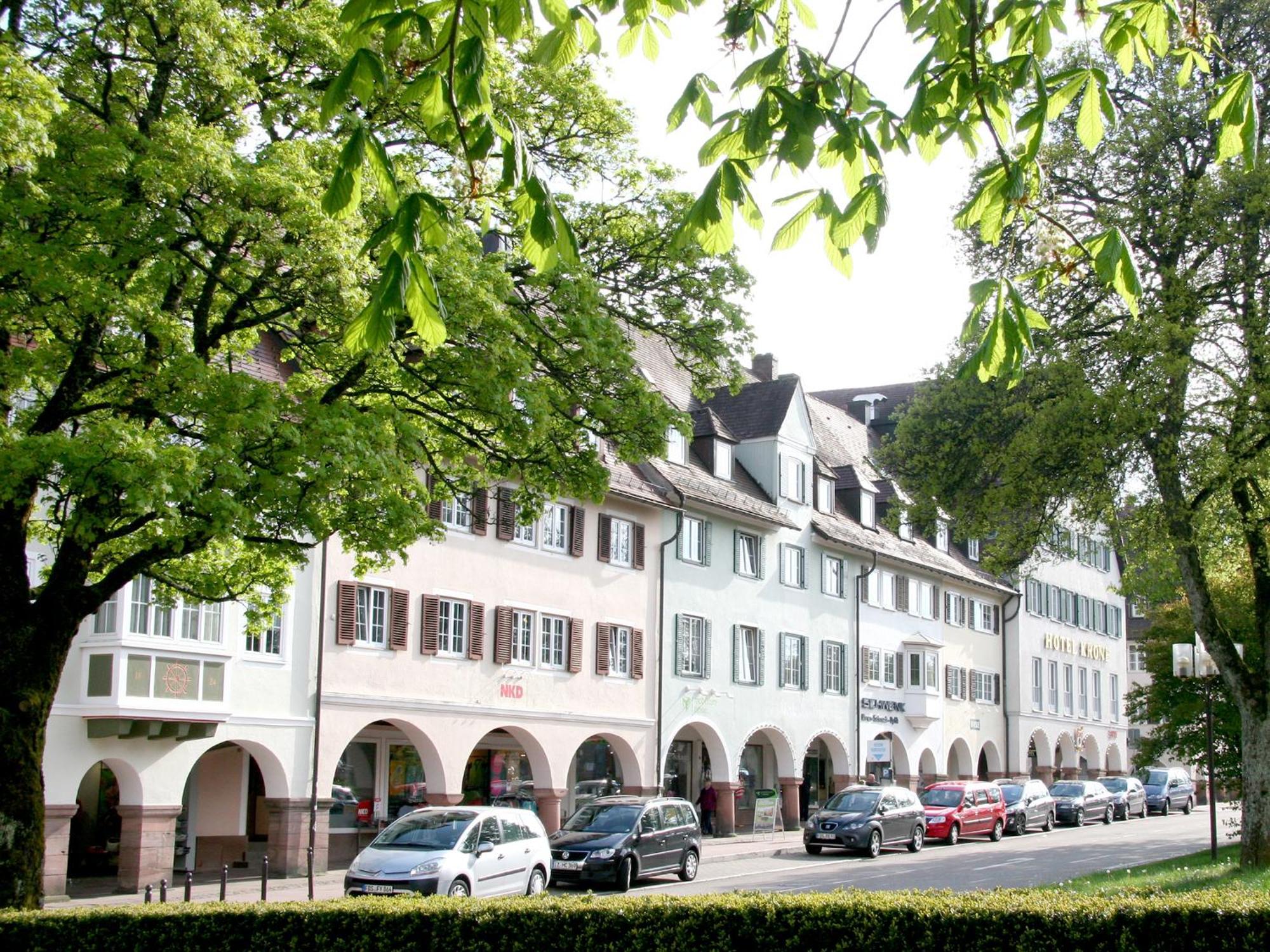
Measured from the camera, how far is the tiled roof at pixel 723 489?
39.4m

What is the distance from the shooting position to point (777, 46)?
680 centimetres

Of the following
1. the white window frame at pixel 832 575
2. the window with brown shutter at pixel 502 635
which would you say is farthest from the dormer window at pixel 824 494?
the window with brown shutter at pixel 502 635

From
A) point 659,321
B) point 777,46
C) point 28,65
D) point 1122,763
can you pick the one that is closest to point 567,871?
point 659,321

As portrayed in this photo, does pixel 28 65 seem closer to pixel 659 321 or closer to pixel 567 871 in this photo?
pixel 659 321

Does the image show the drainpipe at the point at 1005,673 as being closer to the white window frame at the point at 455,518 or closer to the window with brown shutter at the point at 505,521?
the window with brown shutter at the point at 505,521

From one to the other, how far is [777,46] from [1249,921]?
6249 millimetres

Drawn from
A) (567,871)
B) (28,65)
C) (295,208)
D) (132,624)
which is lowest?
(567,871)

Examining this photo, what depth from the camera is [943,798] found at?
42000 mm

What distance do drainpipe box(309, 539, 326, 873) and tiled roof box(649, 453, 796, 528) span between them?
12.2m

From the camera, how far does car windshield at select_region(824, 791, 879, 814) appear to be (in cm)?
3600

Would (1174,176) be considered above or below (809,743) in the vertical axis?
above

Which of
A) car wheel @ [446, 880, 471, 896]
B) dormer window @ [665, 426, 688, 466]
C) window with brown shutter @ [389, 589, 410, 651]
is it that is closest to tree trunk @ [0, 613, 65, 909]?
car wheel @ [446, 880, 471, 896]

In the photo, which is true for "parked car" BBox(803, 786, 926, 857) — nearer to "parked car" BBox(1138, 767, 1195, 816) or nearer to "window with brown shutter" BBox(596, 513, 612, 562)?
"window with brown shutter" BBox(596, 513, 612, 562)

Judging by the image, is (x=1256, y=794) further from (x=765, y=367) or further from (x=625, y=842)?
(x=765, y=367)
